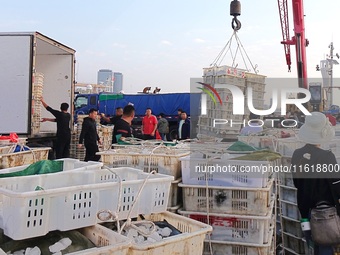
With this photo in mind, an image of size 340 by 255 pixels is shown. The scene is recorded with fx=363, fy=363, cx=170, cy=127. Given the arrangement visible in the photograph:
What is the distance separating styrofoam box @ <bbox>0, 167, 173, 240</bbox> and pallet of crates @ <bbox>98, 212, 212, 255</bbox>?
9 centimetres

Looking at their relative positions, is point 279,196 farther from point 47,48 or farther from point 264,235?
point 47,48

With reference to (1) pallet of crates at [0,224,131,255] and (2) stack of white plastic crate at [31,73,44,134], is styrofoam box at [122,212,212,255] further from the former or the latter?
(2) stack of white plastic crate at [31,73,44,134]

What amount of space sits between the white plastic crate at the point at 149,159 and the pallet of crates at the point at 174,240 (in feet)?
3.64

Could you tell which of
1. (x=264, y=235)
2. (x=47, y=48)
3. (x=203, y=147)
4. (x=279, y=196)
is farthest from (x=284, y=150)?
(x=47, y=48)

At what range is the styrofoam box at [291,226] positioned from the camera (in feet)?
14.9

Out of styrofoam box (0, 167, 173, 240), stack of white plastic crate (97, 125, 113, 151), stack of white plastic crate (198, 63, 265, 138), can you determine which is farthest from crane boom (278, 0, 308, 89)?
styrofoam box (0, 167, 173, 240)

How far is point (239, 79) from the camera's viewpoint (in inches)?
375

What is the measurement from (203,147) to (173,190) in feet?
2.47

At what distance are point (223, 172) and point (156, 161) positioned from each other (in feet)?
2.26

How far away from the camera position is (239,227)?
319 centimetres

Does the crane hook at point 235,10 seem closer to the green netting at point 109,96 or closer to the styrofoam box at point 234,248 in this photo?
the styrofoam box at point 234,248

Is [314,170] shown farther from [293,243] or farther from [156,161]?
[293,243]

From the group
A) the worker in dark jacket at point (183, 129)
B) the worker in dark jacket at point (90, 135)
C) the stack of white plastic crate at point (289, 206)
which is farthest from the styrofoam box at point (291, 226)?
the worker in dark jacket at point (183, 129)

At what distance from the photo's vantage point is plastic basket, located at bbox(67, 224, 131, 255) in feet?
5.40
